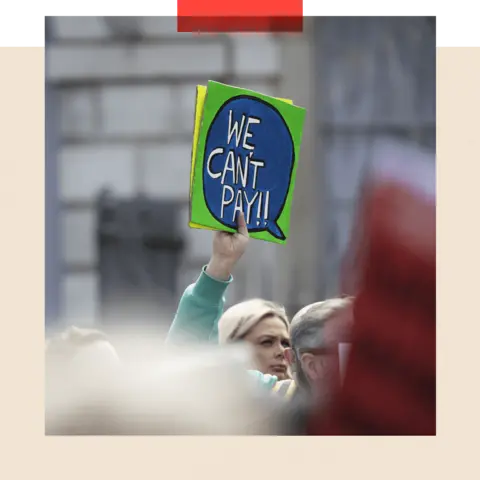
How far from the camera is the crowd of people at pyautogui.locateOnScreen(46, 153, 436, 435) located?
6.55 m

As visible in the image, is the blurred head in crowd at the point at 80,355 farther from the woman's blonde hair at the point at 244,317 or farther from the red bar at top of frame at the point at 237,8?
the red bar at top of frame at the point at 237,8

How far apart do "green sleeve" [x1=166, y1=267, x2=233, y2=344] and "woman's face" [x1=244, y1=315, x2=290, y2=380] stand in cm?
18

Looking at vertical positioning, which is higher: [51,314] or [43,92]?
[43,92]

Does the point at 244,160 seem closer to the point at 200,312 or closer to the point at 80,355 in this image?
the point at 200,312

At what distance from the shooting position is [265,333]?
6.59 metres

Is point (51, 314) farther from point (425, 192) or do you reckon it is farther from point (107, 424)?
point (425, 192)

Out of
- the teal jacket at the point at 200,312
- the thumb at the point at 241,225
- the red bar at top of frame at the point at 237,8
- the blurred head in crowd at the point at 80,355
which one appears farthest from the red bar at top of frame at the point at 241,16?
the blurred head in crowd at the point at 80,355

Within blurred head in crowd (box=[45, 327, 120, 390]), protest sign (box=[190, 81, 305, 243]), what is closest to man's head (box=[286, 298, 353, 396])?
protest sign (box=[190, 81, 305, 243])

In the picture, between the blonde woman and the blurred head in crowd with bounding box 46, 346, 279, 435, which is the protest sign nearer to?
the blonde woman

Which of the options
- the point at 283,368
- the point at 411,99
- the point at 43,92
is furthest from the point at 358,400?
the point at 43,92

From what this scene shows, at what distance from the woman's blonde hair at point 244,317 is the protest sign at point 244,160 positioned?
284 millimetres

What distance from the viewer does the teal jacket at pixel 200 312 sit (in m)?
6.51

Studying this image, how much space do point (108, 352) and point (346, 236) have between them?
3.71 feet

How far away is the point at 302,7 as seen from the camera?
658 centimetres
